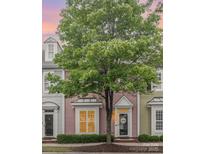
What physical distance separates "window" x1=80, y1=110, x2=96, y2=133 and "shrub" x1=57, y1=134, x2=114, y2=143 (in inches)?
1.4

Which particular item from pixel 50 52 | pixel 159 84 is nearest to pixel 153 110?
pixel 159 84

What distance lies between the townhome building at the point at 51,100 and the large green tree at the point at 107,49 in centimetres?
4

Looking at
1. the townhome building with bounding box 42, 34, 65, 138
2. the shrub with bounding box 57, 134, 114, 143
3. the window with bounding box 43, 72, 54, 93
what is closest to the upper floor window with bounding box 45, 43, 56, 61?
the townhome building with bounding box 42, 34, 65, 138

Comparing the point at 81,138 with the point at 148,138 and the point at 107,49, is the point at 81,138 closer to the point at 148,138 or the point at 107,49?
the point at 148,138

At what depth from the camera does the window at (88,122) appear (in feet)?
13.8

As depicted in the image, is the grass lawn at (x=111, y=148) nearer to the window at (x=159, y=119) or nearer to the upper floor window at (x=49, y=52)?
the window at (x=159, y=119)

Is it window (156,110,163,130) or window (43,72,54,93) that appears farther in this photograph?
window (43,72,54,93)

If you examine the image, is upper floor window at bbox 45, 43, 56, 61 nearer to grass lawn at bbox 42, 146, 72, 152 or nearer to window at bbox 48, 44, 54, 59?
window at bbox 48, 44, 54, 59

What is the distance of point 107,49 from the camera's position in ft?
13.7

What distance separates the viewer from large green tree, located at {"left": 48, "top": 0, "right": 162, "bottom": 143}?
419cm

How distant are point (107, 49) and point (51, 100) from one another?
1.78 ft
